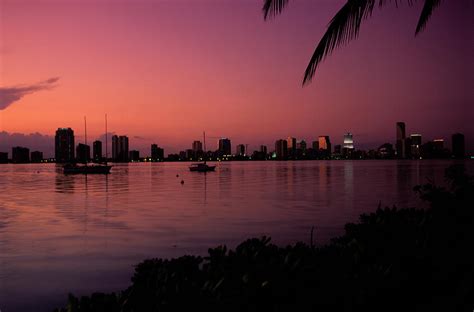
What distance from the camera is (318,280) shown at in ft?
13.1

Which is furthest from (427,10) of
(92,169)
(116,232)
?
(92,169)

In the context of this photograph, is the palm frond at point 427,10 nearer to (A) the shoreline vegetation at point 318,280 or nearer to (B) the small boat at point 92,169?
(A) the shoreline vegetation at point 318,280

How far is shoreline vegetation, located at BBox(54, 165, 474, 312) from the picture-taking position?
3.54m

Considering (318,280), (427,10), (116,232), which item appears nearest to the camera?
(318,280)

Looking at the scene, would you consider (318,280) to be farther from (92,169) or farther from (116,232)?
(92,169)

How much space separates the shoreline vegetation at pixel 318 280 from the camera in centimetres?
354

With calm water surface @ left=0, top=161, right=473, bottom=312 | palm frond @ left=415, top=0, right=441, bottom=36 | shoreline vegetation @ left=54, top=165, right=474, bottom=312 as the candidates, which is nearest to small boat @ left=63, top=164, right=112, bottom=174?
calm water surface @ left=0, top=161, right=473, bottom=312

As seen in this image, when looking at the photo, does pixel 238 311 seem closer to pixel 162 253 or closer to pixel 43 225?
pixel 162 253

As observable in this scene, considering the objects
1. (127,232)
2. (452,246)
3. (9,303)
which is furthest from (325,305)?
(127,232)

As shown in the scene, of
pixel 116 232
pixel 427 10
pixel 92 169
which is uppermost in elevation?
pixel 427 10

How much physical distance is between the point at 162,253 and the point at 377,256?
12181 millimetres

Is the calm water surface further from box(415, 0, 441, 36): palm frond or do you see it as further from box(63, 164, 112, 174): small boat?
box(63, 164, 112, 174): small boat

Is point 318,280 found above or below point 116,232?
above

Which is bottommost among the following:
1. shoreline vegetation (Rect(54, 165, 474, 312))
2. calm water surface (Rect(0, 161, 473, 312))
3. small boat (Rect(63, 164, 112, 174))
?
calm water surface (Rect(0, 161, 473, 312))
